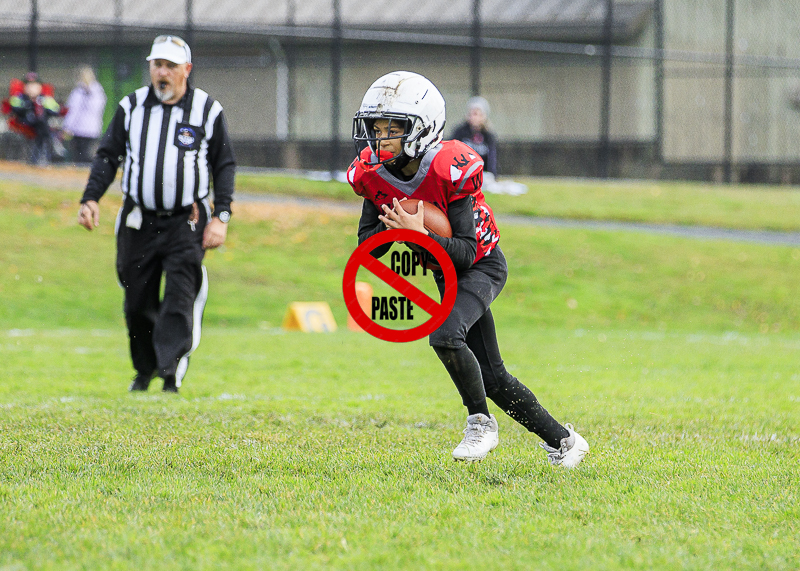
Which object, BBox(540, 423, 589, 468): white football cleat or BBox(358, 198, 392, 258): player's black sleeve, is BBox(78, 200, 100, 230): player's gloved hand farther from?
BBox(540, 423, 589, 468): white football cleat

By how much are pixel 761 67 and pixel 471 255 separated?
19.7 meters

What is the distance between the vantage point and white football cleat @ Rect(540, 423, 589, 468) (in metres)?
3.97

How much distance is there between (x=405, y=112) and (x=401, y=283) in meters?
0.63

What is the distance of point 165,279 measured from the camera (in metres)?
5.95

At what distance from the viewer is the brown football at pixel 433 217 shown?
379 cm

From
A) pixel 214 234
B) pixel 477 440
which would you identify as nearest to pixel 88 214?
pixel 214 234

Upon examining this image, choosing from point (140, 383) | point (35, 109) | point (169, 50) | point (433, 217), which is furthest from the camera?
point (35, 109)

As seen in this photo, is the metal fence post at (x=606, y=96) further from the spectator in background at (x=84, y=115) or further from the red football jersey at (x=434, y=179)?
the red football jersey at (x=434, y=179)

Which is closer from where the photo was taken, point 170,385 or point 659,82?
point 170,385

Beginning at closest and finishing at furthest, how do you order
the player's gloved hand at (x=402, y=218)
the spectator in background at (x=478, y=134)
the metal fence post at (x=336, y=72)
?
the player's gloved hand at (x=402, y=218), the spectator in background at (x=478, y=134), the metal fence post at (x=336, y=72)

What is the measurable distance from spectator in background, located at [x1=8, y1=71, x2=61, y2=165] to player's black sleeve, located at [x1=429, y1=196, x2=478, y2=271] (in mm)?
15002

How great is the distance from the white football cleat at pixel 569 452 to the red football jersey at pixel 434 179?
2.80 ft

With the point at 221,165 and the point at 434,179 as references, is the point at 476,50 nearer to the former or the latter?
the point at 221,165

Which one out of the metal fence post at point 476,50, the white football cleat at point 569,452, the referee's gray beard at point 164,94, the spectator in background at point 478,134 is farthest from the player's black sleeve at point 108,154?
the metal fence post at point 476,50
